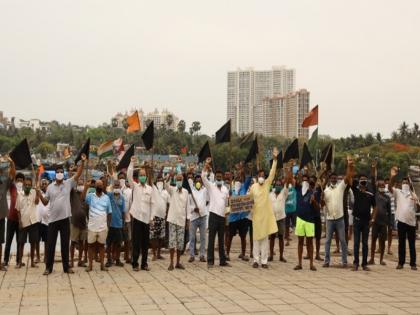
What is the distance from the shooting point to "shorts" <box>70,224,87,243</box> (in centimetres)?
1096

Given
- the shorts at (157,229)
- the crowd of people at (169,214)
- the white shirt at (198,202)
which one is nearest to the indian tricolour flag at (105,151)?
the crowd of people at (169,214)

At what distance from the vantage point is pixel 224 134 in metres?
14.6

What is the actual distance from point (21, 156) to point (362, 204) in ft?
21.2

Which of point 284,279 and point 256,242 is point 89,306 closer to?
point 284,279

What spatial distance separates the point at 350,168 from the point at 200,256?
3.62m

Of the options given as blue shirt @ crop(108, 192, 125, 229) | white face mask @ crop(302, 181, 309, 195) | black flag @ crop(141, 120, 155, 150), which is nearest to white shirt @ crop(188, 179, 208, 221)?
blue shirt @ crop(108, 192, 125, 229)

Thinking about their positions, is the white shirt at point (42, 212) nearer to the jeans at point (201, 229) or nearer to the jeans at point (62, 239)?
the jeans at point (62, 239)

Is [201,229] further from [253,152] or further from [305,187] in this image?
[253,152]

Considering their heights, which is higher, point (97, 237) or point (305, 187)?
point (305, 187)

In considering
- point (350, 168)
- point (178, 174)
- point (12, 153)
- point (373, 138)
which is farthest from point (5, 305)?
point (373, 138)

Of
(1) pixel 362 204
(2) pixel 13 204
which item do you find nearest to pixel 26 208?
(2) pixel 13 204

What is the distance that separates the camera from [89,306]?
726 cm

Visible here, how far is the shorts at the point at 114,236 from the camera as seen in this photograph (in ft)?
36.0

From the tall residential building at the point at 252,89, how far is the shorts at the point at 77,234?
132 m
